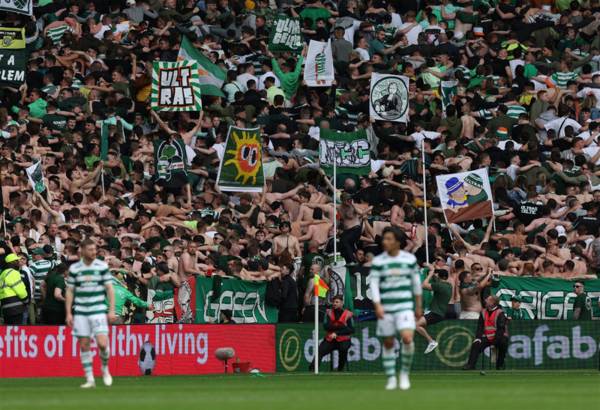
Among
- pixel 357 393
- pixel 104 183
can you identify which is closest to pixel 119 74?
pixel 104 183

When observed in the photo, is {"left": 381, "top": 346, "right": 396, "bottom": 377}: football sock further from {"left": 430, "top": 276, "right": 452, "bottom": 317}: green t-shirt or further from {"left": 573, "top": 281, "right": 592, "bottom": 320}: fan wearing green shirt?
{"left": 573, "top": 281, "right": 592, "bottom": 320}: fan wearing green shirt

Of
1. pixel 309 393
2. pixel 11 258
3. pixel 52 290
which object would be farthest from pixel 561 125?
pixel 309 393

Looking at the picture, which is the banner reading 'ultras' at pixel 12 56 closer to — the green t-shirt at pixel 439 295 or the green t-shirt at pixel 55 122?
the green t-shirt at pixel 55 122

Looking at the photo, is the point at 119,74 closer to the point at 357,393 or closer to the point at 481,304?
the point at 481,304

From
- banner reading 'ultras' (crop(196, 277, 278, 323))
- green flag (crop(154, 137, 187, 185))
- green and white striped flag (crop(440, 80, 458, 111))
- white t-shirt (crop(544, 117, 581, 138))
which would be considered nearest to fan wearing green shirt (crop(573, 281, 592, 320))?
banner reading 'ultras' (crop(196, 277, 278, 323))

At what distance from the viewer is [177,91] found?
117 ft

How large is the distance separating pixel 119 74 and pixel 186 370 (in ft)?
32.3

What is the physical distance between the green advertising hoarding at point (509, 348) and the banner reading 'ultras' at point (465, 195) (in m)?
2.90

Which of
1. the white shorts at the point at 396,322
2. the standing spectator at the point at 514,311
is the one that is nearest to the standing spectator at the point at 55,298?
the standing spectator at the point at 514,311

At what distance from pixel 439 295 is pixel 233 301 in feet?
13.6

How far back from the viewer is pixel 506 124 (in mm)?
38156

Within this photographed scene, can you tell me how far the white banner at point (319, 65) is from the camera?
3788 cm

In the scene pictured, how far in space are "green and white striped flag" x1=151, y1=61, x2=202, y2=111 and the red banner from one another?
687 cm

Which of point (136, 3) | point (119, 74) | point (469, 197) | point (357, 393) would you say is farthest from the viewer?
point (136, 3)
